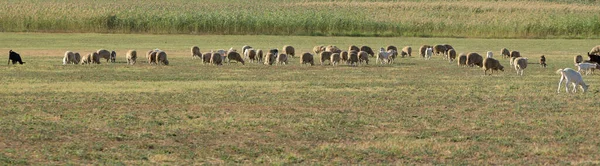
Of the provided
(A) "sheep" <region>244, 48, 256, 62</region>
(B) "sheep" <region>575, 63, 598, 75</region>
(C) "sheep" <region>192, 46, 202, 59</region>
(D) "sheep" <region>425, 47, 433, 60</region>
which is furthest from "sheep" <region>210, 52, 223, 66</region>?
(B) "sheep" <region>575, 63, 598, 75</region>

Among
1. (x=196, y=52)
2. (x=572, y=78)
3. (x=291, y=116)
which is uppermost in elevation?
(x=196, y=52)

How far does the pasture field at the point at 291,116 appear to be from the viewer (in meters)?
14.1

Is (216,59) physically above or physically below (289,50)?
below

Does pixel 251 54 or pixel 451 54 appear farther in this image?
pixel 451 54

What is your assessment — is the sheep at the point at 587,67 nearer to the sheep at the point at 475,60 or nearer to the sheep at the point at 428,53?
the sheep at the point at 475,60

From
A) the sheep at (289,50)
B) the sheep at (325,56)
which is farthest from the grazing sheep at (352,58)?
the sheep at (289,50)

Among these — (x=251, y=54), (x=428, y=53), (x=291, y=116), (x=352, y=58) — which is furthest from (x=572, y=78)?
(x=428, y=53)

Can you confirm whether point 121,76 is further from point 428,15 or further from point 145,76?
point 428,15

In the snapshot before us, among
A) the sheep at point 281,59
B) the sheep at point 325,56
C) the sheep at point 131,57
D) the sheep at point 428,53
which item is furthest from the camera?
the sheep at point 428,53

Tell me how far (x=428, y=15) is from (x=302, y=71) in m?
39.7

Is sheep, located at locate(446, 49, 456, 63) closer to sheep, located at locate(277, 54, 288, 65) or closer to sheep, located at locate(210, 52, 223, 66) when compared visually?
sheep, located at locate(277, 54, 288, 65)

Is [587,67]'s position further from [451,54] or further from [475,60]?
[451,54]

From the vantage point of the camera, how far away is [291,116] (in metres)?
18.4

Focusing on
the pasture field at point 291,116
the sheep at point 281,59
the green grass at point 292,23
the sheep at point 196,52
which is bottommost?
the pasture field at point 291,116
